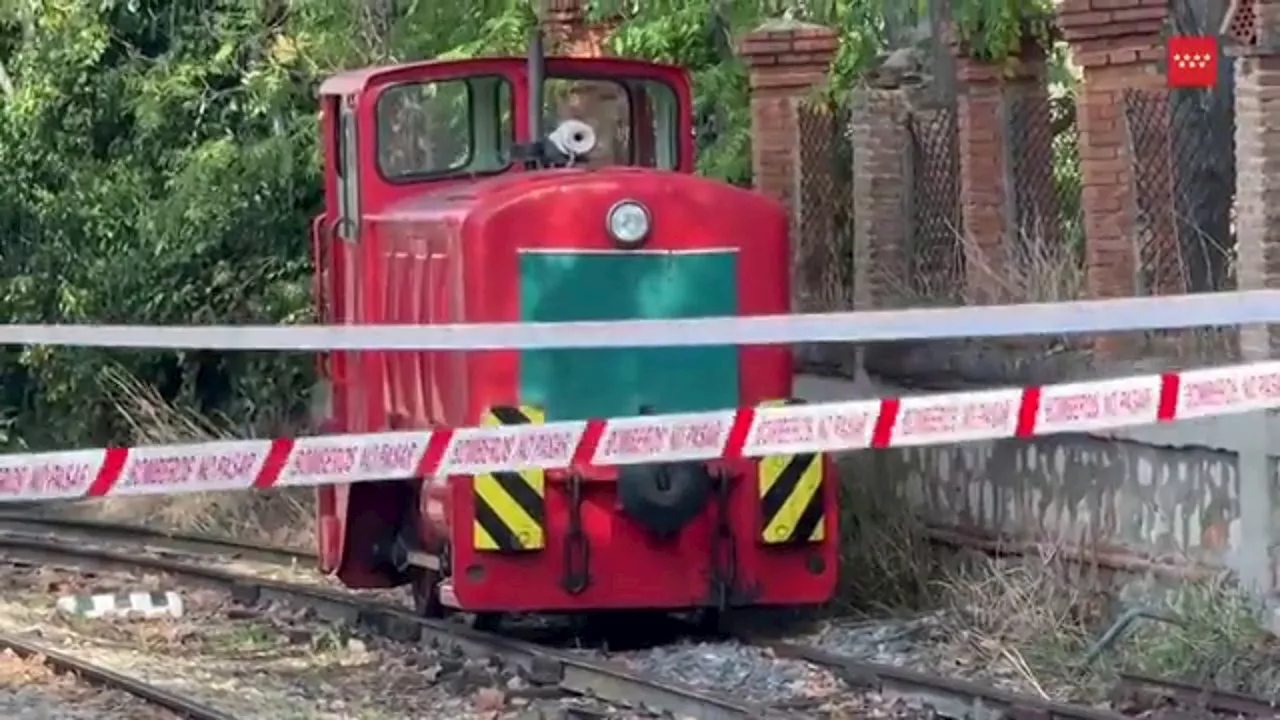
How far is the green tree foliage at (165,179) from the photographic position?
25.2 metres

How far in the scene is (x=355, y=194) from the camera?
14430 mm

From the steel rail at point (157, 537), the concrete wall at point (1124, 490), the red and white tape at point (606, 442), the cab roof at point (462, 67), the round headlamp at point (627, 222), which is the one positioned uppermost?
the cab roof at point (462, 67)

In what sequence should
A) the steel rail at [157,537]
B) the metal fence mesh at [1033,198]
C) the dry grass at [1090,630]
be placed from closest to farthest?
1. the dry grass at [1090,630]
2. the metal fence mesh at [1033,198]
3. the steel rail at [157,537]

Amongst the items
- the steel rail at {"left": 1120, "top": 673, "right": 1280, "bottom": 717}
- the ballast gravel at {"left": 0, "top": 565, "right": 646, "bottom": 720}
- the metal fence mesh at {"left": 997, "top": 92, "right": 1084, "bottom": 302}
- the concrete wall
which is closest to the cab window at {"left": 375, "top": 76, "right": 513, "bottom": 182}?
the ballast gravel at {"left": 0, "top": 565, "right": 646, "bottom": 720}

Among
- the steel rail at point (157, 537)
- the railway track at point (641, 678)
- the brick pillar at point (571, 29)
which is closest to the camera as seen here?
the railway track at point (641, 678)

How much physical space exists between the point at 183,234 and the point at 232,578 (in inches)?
355

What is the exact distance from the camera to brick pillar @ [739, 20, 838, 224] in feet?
60.4

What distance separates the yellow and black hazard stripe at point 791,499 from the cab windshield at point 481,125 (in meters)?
1.94

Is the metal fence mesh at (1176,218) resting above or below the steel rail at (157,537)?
above

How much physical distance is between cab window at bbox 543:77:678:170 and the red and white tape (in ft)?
9.77

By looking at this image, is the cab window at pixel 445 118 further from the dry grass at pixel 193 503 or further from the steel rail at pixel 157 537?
the dry grass at pixel 193 503

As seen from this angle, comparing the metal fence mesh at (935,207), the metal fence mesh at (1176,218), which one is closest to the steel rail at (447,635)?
the metal fence mesh at (1176,218)

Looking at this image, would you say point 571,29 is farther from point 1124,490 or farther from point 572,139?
point 1124,490

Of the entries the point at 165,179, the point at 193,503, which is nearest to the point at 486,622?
the point at 193,503
